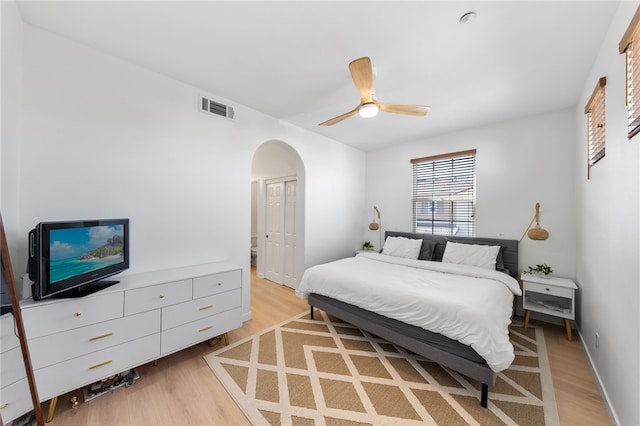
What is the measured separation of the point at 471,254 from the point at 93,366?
4.13 meters

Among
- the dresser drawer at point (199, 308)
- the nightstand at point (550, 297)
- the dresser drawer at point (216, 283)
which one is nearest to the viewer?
the dresser drawer at point (199, 308)

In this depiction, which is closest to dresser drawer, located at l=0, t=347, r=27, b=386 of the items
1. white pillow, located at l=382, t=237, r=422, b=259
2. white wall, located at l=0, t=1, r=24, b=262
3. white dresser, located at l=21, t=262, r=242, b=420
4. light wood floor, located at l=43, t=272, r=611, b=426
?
white dresser, located at l=21, t=262, r=242, b=420

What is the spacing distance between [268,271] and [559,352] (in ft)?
14.0

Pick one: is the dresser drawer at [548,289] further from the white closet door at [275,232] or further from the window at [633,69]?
the white closet door at [275,232]

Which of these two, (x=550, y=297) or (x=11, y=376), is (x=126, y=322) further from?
(x=550, y=297)

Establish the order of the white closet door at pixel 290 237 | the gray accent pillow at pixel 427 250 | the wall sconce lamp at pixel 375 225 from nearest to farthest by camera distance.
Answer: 1. the gray accent pillow at pixel 427 250
2. the white closet door at pixel 290 237
3. the wall sconce lamp at pixel 375 225

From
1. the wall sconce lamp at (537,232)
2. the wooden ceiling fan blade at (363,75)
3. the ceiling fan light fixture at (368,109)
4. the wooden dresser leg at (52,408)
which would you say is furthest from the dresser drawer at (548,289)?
the wooden dresser leg at (52,408)

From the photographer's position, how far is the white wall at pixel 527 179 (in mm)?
3010

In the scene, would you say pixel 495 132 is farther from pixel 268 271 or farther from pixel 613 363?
pixel 268 271

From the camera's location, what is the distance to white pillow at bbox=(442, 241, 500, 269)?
10.5 ft

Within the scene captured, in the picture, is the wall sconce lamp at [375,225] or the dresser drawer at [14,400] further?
the wall sconce lamp at [375,225]

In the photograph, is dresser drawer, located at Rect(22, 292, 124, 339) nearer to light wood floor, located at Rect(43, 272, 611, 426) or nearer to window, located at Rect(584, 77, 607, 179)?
light wood floor, located at Rect(43, 272, 611, 426)

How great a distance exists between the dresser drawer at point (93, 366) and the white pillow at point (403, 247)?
329 cm

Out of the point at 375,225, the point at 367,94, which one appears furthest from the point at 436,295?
the point at 375,225
